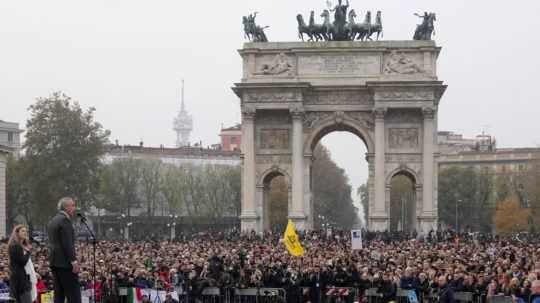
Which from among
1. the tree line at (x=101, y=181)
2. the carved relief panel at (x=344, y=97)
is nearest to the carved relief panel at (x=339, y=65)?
the carved relief panel at (x=344, y=97)

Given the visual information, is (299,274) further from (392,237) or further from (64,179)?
(64,179)

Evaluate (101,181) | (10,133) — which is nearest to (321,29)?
(101,181)

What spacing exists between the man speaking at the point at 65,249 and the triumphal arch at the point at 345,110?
50.5m

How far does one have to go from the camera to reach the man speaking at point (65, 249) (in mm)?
15969

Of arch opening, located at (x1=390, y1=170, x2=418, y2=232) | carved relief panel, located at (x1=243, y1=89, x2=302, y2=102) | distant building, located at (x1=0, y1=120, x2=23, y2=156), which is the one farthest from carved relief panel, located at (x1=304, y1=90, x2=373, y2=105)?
distant building, located at (x1=0, y1=120, x2=23, y2=156)

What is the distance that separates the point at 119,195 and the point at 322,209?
31.6 m

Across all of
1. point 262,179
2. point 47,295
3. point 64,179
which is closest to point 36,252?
point 47,295

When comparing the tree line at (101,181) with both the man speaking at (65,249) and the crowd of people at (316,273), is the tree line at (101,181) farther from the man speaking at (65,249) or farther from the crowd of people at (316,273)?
the man speaking at (65,249)

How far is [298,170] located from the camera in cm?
6750

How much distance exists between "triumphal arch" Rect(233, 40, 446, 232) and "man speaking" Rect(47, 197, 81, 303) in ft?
166

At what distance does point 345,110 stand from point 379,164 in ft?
11.2

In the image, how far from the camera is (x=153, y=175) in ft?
400

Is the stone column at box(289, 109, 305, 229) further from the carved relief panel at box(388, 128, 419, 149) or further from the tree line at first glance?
the tree line

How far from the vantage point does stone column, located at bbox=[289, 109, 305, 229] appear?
220 feet
